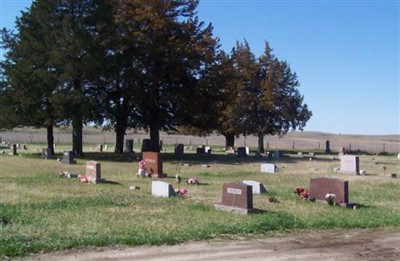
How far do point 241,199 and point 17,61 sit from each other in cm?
2781

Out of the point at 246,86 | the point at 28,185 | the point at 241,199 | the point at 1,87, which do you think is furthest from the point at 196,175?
the point at 246,86

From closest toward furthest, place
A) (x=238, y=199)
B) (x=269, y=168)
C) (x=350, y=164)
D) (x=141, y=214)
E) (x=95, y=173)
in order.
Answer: (x=141, y=214) < (x=238, y=199) < (x=95, y=173) < (x=269, y=168) < (x=350, y=164)

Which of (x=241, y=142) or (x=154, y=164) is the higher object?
(x=241, y=142)

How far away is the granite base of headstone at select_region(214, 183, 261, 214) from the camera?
13.7 m

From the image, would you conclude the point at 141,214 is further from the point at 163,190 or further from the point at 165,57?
the point at 165,57

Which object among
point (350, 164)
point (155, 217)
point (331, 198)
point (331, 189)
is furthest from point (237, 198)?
point (350, 164)

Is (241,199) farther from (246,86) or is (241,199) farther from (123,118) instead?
(246,86)

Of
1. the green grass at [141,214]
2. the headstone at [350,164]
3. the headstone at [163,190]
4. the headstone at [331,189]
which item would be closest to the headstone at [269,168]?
the headstone at [350,164]

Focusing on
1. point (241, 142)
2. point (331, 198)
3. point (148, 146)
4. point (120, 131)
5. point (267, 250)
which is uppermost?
point (120, 131)

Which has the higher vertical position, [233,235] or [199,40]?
[199,40]

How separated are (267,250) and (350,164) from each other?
19.9 m

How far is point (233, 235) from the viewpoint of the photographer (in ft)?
35.7

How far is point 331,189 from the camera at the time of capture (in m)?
15.9

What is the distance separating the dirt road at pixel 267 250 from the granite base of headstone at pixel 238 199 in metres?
2.85
